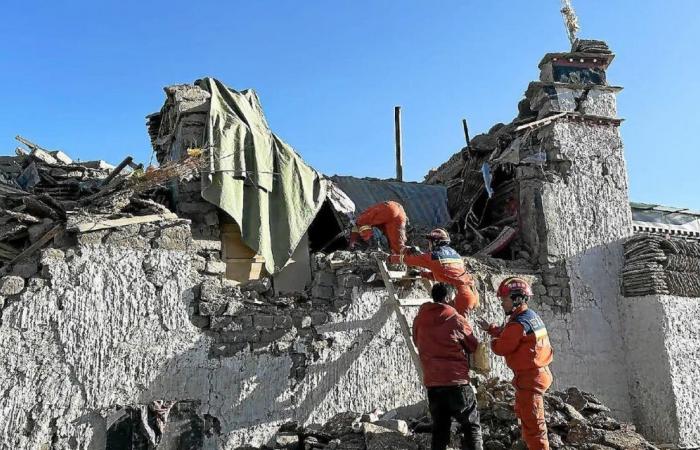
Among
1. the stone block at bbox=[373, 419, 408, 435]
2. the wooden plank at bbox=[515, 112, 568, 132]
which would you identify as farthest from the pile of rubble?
the wooden plank at bbox=[515, 112, 568, 132]

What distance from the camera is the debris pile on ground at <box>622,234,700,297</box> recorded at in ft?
26.1

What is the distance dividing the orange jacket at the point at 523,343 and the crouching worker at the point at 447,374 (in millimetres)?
252

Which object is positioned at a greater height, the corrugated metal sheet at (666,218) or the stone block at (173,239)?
the corrugated metal sheet at (666,218)

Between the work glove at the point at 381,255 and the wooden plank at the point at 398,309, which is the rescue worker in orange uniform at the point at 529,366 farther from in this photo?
the work glove at the point at 381,255

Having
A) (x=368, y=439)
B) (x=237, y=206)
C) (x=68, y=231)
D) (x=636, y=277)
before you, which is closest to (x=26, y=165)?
(x=68, y=231)

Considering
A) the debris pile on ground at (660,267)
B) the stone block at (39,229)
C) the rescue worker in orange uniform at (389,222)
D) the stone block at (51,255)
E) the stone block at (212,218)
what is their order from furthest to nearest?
1. the debris pile on ground at (660,267)
2. the rescue worker in orange uniform at (389,222)
3. the stone block at (212,218)
4. the stone block at (39,229)
5. the stone block at (51,255)

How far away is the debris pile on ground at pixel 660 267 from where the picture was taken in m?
7.95

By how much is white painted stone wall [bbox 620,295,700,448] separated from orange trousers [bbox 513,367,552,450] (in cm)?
363

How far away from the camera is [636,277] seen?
804 cm

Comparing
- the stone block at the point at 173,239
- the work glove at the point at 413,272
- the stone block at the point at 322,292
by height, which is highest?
the stone block at the point at 173,239

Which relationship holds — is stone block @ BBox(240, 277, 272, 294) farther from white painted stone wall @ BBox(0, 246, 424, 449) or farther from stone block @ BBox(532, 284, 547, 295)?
stone block @ BBox(532, 284, 547, 295)

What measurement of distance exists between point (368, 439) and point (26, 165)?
227 inches

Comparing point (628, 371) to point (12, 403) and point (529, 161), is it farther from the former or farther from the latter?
point (12, 403)

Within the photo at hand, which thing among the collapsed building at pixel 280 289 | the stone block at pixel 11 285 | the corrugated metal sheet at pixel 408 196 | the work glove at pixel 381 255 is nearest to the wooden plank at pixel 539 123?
the collapsed building at pixel 280 289
